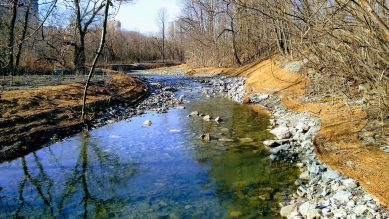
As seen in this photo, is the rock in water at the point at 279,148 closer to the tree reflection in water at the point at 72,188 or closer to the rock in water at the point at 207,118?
the tree reflection in water at the point at 72,188

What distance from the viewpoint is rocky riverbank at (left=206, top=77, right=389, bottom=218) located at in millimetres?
5383

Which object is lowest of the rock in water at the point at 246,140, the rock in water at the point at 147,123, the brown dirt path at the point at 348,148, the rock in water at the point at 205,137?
the rock in water at the point at 246,140

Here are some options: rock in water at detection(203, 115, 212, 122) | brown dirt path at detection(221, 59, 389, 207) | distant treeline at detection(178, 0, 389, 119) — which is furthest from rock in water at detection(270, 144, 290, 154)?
→ rock in water at detection(203, 115, 212, 122)

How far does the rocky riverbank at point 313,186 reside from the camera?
5383 mm

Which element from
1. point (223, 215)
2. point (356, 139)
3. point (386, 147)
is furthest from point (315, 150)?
point (223, 215)

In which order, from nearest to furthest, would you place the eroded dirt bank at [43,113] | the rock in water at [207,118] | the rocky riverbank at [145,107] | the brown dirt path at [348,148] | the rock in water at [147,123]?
the brown dirt path at [348,148], the eroded dirt bank at [43,113], the rock in water at [147,123], the rock in water at [207,118], the rocky riverbank at [145,107]

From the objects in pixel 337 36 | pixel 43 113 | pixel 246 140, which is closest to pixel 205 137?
pixel 246 140

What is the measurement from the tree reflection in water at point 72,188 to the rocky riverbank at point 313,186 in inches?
122

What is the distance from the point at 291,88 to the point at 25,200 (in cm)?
1214

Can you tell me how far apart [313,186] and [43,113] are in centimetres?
876

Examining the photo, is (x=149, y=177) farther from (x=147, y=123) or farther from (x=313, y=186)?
(x=147, y=123)

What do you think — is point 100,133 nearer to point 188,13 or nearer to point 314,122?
→ point 314,122

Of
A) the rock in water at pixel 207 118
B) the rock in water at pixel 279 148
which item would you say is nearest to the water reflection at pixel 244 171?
the rock in water at pixel 279 148

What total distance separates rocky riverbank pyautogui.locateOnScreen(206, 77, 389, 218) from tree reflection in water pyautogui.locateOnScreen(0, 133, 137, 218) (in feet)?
10.1
